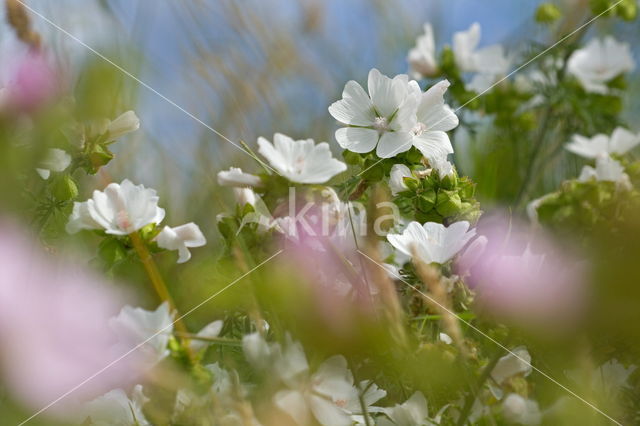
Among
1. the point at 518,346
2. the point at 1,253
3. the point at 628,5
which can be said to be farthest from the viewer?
the point at 628,5

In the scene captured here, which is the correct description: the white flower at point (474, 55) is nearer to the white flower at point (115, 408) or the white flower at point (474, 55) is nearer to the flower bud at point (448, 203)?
the flower bud at point (448, 203)

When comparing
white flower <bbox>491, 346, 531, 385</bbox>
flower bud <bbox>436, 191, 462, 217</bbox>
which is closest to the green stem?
white flower <bbox>491, 346, 531, 385</bbox>

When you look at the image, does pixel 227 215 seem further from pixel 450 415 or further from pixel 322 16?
pixel 322 16

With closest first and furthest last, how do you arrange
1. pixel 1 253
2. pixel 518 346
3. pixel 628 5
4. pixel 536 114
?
pixel 1 253 < pixel 518 346 < pixel 628 5 < pixel 536 114

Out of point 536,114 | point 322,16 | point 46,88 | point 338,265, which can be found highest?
point 46,88

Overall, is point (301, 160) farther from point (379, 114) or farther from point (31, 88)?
point (31, 88)

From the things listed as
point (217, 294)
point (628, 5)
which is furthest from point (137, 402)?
point (628, 5)

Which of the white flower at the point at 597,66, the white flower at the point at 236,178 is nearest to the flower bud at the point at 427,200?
the white flower at the point at 236,178

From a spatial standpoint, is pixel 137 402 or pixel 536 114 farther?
pixel 536 114
